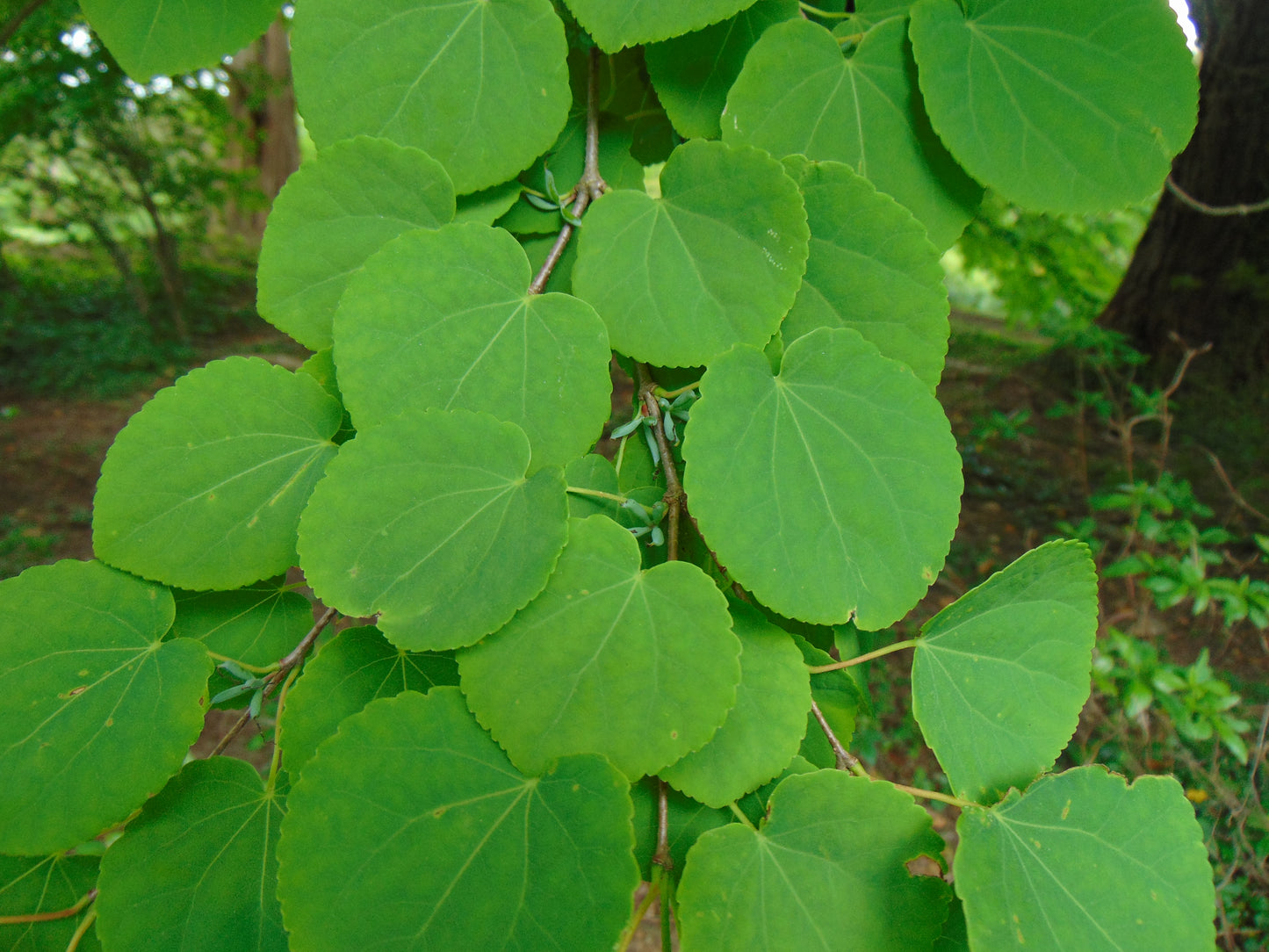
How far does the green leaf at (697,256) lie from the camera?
24.5 inches

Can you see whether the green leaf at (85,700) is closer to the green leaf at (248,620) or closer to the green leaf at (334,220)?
the green leaf at (248,620)

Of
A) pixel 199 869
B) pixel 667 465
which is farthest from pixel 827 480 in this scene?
pixel 199 869

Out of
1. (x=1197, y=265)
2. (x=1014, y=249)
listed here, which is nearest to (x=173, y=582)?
Result: (x=1014, y=249)

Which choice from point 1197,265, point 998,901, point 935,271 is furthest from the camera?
point 1197,265

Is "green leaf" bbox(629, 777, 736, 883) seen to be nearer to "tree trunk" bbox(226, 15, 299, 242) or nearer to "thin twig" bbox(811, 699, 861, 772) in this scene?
"thin twig" bbox(811, 699, 861, 772)

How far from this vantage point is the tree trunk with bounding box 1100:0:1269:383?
12.0 ft

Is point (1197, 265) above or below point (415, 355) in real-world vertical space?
below

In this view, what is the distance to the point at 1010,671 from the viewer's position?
0.66 meters

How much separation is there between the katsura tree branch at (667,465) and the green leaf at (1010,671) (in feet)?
0.77

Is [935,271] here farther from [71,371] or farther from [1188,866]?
[71,371]

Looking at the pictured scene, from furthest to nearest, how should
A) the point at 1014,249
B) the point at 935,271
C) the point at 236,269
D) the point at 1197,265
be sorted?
the point at 236,269 < the point at 1197,265 < the point at 1014,249 < the point at 935,271

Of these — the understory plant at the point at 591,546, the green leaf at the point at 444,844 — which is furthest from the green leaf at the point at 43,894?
the green leaf at the point at 444,844

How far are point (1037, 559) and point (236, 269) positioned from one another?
892 cm

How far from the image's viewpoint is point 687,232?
67 cm
